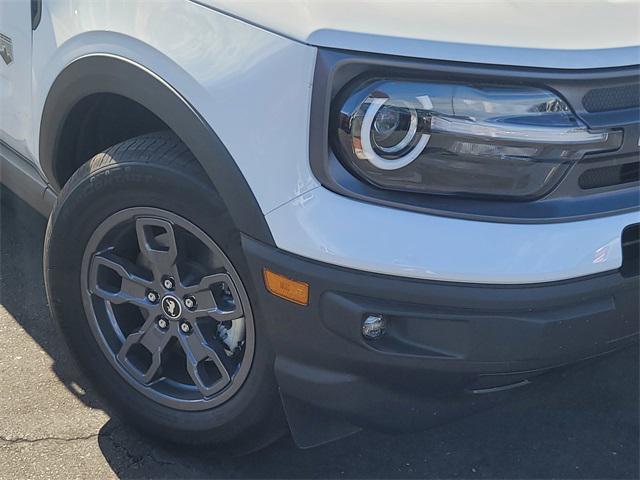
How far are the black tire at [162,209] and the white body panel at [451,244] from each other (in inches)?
13.1

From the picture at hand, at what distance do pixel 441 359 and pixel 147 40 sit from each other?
1.11 m

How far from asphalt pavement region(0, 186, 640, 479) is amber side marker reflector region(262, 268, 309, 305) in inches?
28.9

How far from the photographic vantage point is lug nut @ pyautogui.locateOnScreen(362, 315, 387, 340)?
1962mm

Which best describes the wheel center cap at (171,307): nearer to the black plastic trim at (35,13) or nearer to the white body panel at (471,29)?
the white body panel at (471,29)

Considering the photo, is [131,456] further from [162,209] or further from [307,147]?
[307,147]

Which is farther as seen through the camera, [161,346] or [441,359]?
[161,346]

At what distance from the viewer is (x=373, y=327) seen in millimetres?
1976

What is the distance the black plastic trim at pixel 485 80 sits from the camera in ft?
5.98

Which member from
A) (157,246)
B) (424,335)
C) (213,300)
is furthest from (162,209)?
(424,335)

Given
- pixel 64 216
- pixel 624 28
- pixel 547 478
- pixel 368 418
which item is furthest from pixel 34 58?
pixel 547 478

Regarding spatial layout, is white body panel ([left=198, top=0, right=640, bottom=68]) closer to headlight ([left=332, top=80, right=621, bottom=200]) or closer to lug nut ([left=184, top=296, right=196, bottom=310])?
headlight ([left=332, top=80, right=621, bottom=200])

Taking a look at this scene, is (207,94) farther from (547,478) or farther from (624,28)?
(547,478)

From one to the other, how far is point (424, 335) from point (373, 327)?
0.12 meters

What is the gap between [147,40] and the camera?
2.18m
